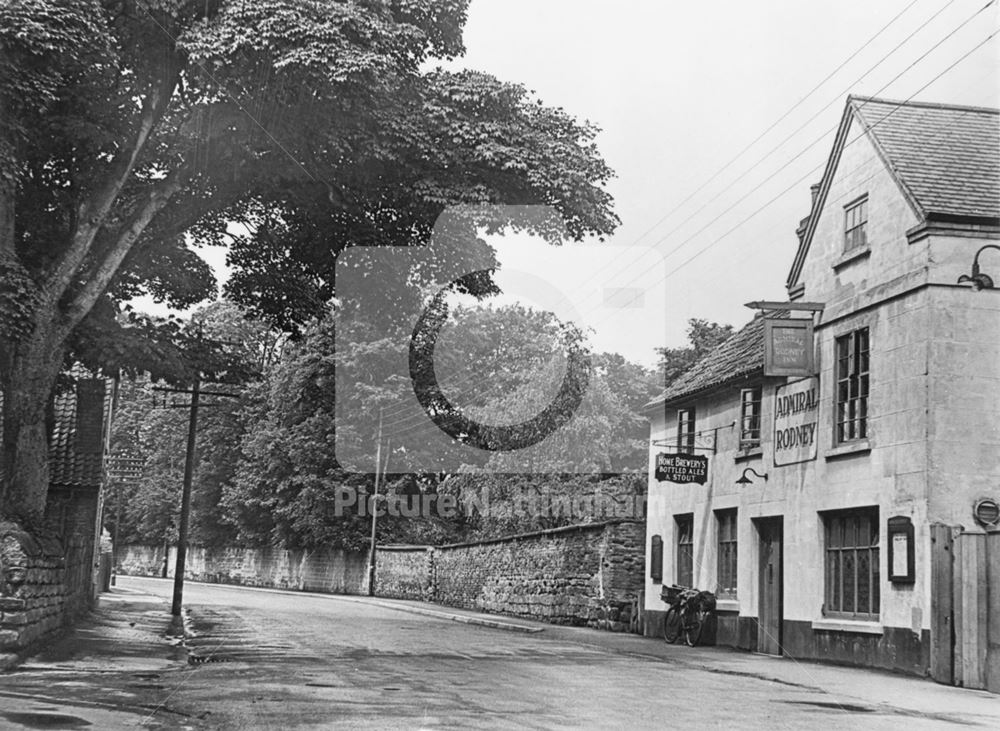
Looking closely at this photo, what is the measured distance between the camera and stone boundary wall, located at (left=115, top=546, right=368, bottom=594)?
55.3m

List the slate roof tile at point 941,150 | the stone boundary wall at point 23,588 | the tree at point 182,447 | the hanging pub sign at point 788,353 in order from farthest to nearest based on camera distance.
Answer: the tree at point 182,447 → the hanging pub sign at point 788,353 → the slate roof tile at point 941,150 → the stone boundary wall at point 23,588

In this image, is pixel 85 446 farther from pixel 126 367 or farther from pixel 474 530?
pixel 474 530

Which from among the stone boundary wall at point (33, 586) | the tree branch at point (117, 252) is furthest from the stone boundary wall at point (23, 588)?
the tree branch at point (117, 252)

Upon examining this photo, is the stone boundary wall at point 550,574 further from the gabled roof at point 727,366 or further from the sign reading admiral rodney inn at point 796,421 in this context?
the sign reading admiral rodney inn at point 796,421

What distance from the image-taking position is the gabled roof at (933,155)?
17.9 metres

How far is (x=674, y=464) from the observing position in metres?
24.1

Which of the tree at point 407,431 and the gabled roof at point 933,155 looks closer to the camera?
the gabled roof at point 933,155

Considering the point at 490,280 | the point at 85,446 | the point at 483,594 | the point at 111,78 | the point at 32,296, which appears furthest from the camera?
the point at 483,594

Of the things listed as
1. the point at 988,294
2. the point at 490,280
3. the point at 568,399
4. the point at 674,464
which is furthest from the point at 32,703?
the point at 568,399

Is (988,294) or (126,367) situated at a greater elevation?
(988,294)

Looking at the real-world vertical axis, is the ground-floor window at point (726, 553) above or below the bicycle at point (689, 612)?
above

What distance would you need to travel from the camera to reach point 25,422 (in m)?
17.2

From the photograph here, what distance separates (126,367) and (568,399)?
30530mm

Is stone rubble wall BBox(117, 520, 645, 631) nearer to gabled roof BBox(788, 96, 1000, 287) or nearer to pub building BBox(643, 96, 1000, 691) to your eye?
pub building BBox(643, 96, 1000, 691)
